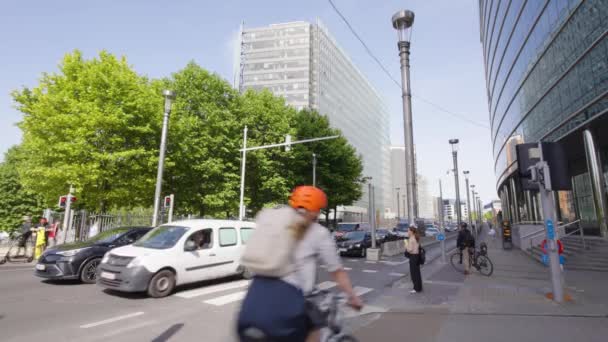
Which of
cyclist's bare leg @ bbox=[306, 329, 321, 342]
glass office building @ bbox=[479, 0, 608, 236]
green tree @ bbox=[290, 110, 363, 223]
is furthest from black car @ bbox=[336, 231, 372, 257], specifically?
cyclist's bare leg @ bbox=[306, 329, 321, 342]

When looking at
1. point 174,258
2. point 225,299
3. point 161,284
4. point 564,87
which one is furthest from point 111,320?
point 564,87

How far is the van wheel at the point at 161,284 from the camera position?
290 inches

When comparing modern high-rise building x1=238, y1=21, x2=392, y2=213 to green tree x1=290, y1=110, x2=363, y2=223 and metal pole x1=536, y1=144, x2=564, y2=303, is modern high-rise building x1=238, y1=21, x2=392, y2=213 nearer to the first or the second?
green tree x1=290, y1=110, x2=363, y2=223

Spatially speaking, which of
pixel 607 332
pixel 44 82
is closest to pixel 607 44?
pixel 607 332

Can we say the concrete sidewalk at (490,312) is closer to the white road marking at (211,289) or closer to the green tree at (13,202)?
the white road marking at (211,289)

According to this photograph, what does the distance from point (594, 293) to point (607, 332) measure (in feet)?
13.1

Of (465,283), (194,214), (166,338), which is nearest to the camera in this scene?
(166,338)

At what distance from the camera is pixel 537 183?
7.97 meters

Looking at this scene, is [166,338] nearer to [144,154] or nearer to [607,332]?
[607,332]

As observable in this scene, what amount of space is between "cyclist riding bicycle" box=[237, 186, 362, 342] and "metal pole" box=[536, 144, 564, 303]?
7079mm

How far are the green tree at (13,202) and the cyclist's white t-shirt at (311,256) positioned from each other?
1857 inches

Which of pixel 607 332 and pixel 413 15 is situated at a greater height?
pixel 413 15

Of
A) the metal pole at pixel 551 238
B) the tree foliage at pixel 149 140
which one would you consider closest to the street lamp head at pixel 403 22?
the metal pole at pixel 551 238

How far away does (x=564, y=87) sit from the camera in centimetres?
1959
